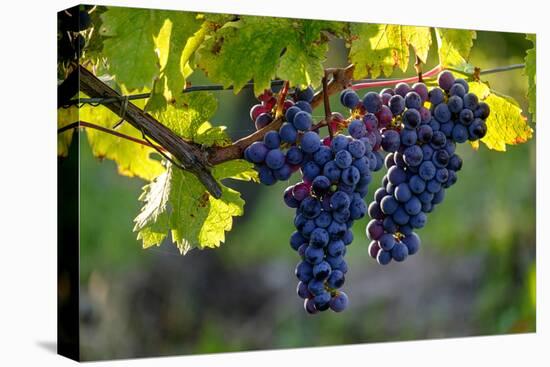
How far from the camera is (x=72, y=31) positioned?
12.1 ft

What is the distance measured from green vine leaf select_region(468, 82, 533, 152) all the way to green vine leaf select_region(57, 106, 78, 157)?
5.11ft

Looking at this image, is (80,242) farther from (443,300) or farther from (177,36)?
(443,300)

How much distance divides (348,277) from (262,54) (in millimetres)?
1570

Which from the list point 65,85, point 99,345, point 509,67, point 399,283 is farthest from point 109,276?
point 509,67

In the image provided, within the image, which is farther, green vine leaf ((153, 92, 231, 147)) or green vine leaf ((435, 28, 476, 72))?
green vine leaf ((435, 28, 476, 72))

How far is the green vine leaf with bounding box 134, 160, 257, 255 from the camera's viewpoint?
11.9 ft

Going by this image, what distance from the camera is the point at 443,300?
4594 millimetres

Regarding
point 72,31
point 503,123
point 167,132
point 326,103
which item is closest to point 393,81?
point 326,103

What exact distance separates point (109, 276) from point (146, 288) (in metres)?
0.38

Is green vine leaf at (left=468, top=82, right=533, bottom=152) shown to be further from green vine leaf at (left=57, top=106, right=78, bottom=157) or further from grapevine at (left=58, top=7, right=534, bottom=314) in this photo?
green vine leaf at (left=57, top=106, right=78, bottom=157)

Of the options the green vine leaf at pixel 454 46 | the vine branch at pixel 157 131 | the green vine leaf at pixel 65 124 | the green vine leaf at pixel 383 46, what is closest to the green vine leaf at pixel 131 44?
the vine branch at pixel 157 131

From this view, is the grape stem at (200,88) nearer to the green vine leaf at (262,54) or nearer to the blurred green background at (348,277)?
the green vine leaf at (262,54)

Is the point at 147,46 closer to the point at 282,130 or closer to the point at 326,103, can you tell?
the point at 282,130

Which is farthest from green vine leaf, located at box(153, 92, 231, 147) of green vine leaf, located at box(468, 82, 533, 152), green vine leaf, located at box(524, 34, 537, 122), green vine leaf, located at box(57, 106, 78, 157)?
green vine leaf, located at box(524, 34, 537, 122)
